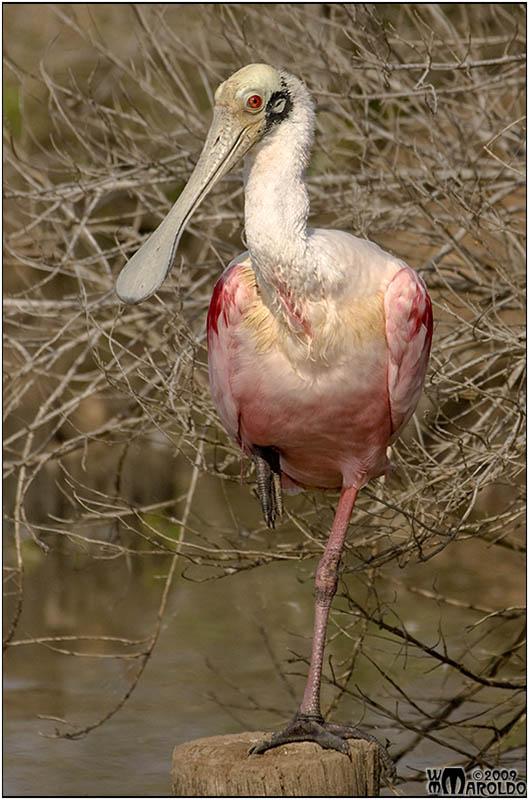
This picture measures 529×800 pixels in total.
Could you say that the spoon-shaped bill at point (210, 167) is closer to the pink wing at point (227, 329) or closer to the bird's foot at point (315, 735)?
the pink wing at point (227, 329)

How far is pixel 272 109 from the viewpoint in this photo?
3914 millimetres

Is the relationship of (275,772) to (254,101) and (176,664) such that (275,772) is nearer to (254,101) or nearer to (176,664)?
(254,101)

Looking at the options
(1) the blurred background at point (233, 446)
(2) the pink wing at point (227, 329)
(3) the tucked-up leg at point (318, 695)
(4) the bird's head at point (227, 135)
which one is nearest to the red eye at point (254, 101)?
(4) the bird's head at point (227, 135)

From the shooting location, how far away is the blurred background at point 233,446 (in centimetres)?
516

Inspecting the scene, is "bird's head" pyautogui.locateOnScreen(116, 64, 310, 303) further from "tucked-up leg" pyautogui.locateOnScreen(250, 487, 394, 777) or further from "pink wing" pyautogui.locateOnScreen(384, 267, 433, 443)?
"tucked-up leg" pyautogui.locateOnScreen(250, 487, 394, 777)

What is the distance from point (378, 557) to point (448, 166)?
1.70m

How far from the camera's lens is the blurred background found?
16.9 ft

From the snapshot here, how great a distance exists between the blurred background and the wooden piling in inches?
36.0

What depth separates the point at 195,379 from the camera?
18.2 ft

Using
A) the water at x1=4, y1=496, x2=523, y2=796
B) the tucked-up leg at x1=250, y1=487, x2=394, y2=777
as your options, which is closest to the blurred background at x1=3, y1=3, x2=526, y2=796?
the water at x1=4, y1=496, x2=523, y2=796

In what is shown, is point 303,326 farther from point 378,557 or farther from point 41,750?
point 41,750

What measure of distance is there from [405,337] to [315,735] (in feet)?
3.90

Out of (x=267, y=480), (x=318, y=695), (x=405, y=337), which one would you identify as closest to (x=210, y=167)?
(x=405, y=337)

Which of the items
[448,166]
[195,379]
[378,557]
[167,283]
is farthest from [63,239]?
[378,557]
